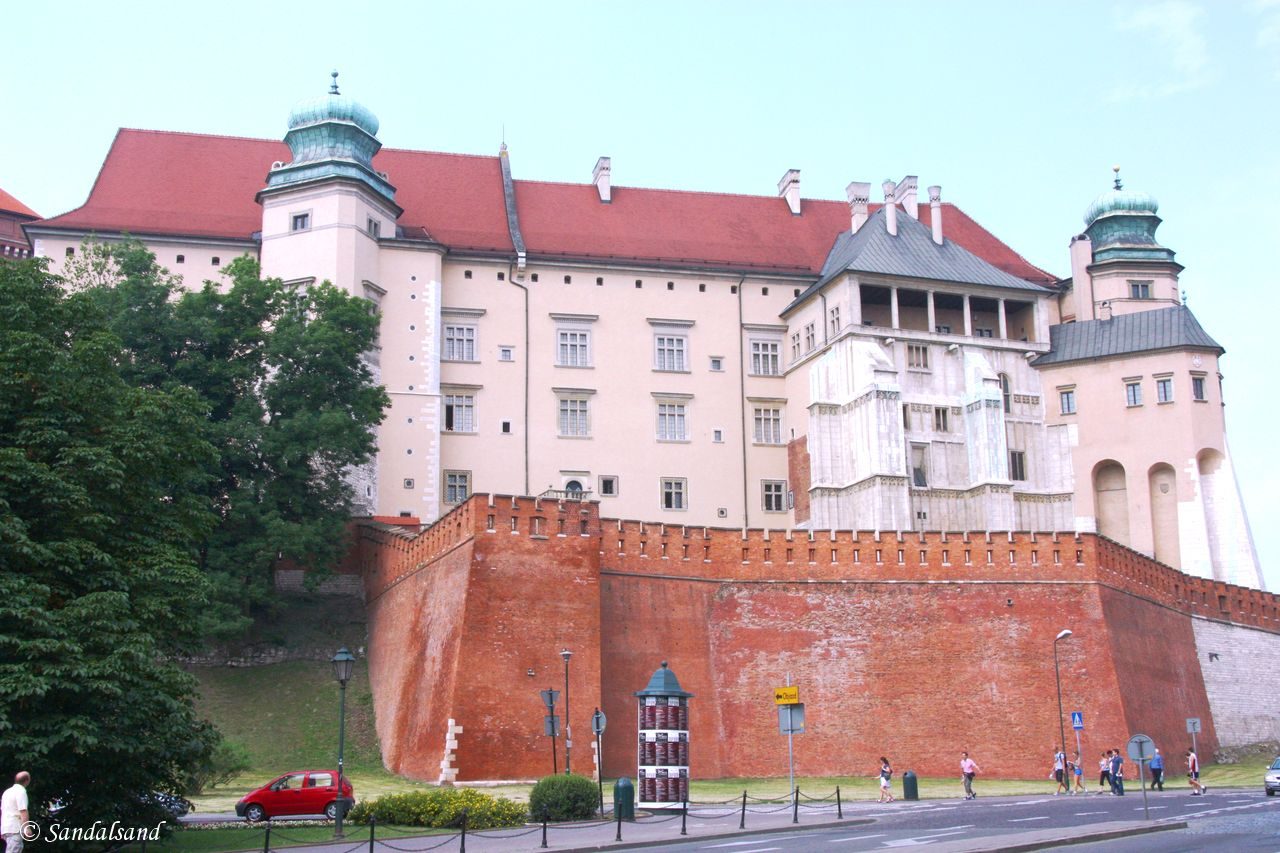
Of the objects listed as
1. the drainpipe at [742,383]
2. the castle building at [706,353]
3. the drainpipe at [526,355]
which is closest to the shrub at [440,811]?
the castle building at [706,353]

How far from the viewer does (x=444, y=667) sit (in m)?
36.9

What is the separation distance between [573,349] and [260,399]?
16180 mm

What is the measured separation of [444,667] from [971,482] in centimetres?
2583

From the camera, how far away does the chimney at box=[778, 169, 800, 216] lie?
64875mm

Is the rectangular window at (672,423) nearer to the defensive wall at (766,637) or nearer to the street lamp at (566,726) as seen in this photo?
the defensive wall at (766,637)

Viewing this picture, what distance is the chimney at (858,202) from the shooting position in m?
62.1

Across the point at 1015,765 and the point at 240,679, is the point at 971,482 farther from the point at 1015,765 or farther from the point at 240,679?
the point at 240,679

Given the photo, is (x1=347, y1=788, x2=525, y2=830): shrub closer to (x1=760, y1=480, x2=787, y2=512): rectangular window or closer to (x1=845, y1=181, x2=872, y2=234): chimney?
(x1=760, y1=480, x2=787, y2=512): rectangular window

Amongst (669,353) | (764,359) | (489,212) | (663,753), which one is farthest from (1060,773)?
(489,212)

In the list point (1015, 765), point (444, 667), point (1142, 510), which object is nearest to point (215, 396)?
point (444, 667)

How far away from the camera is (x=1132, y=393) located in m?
56.6

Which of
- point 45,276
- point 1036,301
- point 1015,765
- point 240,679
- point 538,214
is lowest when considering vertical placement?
point 1015,765

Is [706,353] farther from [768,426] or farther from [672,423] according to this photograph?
[768,426]

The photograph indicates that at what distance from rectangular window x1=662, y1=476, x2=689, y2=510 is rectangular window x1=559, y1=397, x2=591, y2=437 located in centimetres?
369
